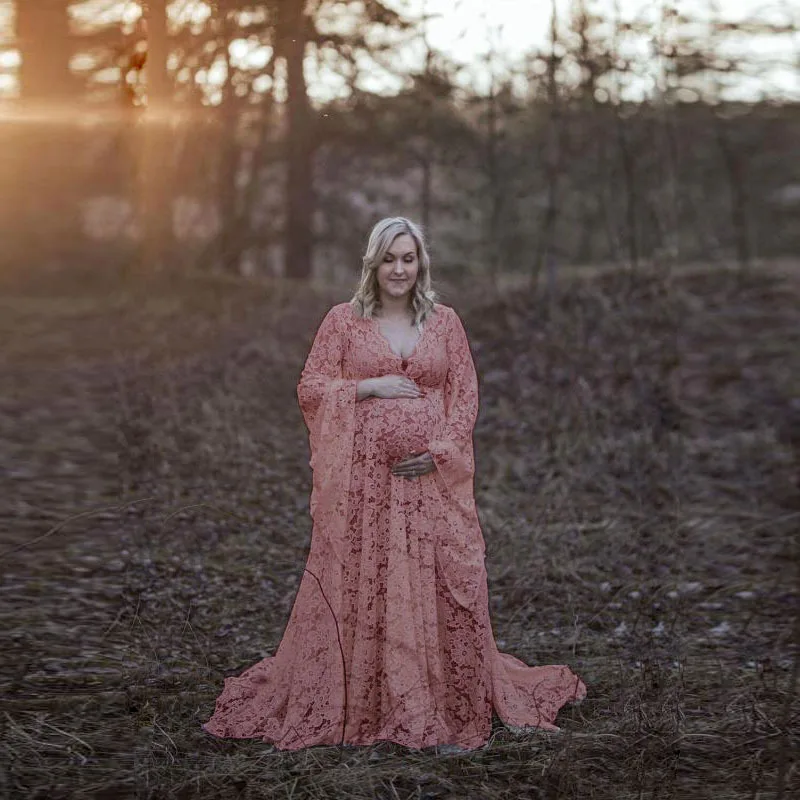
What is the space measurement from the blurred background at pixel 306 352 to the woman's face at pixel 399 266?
4.53ft

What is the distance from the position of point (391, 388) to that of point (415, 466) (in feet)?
1.18

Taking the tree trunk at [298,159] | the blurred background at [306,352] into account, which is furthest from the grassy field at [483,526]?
the tree trunk at [298,159]

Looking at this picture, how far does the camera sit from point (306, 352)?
42.5 feet

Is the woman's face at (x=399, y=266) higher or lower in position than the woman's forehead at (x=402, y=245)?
lower

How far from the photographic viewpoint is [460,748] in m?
4.32

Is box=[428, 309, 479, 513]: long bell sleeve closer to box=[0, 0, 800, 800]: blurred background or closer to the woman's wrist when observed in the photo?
the woman's wrist

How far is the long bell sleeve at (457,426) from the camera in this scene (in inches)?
175

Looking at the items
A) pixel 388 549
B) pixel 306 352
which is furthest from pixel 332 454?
pixel 306 352

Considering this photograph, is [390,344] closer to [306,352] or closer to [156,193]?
[306,352]

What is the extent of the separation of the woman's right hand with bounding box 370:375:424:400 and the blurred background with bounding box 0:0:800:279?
24.8 ft

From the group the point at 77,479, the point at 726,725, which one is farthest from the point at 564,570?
the point at 77,479

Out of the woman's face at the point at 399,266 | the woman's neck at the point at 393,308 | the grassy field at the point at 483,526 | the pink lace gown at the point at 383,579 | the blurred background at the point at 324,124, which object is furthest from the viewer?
the blurred background at the point at 324,124

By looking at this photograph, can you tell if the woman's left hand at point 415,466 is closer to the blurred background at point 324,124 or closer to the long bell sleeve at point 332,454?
the long bell sleeve at point 332,454

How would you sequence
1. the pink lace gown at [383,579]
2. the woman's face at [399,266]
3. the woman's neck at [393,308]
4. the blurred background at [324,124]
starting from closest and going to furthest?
the pink lace gown at [383,579], the woman's face at [399,266], the woman's neck at [393,308], the blurred background at [324,124]
